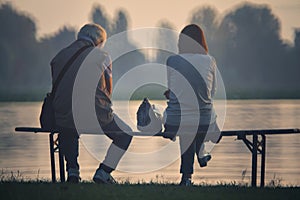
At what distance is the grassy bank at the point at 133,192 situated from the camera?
9320 mm

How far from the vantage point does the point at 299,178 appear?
1483 cm

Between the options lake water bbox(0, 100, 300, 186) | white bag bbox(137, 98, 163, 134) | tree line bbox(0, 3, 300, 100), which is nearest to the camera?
white bag bbox(137, 98, 163, 134)

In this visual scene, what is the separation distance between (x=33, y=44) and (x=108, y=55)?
104416mm

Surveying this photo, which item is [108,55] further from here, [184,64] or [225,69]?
[225,69]

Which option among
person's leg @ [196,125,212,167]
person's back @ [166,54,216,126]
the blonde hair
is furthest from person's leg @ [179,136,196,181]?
the blonde hair

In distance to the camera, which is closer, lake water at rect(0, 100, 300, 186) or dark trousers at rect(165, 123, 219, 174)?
dark trousers at rect(165, 123, 219, 174)

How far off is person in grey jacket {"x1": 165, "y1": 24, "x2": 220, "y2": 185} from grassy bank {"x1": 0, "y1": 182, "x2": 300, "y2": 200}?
740 mm

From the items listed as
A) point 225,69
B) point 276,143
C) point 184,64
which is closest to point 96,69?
point 184,64

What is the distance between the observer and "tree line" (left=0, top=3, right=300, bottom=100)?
104m

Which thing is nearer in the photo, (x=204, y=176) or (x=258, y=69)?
(x=204, y=176)

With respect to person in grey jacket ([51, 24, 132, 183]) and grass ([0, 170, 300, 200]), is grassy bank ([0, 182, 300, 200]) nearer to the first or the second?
grass ([0, 170, 300, 200])

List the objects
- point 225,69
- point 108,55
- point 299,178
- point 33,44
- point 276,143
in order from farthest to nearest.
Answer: point 33,44, point 225,69, point 276,143, point 299,178, point 108,55

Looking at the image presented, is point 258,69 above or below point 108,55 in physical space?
below

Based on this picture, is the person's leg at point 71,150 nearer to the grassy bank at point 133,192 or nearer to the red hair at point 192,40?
the grassy bank at point 133,192
